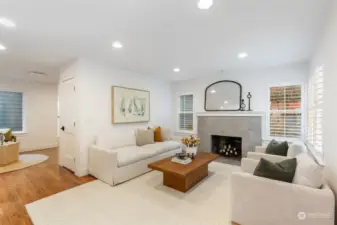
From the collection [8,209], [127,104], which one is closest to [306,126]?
[127,104]

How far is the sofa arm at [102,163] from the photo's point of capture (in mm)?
3062

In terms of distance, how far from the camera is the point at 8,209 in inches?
91.3

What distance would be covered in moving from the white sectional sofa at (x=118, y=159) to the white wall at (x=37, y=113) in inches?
154

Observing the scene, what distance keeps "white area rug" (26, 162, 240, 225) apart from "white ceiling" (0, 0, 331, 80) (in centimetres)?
248

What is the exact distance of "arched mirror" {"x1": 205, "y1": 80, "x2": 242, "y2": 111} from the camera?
4707 mm

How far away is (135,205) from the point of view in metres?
2.41

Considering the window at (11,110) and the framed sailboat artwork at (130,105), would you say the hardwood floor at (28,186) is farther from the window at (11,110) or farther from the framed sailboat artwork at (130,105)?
→ the window at (11,110)

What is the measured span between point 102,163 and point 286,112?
4305 millimetres

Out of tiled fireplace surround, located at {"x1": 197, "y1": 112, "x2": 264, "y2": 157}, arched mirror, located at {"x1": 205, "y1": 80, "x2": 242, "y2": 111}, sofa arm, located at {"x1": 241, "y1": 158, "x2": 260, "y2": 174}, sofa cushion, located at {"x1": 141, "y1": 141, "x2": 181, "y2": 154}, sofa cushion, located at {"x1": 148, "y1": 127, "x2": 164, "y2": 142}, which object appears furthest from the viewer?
sofa cushion, located at {"x1": 148, "y1": 127, "x2": 164, "y2": 142}

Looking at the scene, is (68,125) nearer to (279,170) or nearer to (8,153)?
(8,153)

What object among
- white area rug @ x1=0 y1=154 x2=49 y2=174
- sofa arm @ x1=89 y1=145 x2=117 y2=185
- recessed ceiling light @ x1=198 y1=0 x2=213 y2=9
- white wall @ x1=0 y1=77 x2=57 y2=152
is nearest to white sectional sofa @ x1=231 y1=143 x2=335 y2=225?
recessed ceiling light @ x1=198 y1=0 x2=213 y2=9

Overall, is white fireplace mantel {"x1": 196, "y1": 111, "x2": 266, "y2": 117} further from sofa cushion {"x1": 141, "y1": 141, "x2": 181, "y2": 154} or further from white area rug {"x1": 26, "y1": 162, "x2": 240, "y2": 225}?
white area rug {"x1": 26, "y1": 162, "x2": 240, "y2": 225}

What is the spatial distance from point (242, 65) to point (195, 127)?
236cm

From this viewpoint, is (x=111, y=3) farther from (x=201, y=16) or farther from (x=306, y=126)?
(x=306, y=126)
